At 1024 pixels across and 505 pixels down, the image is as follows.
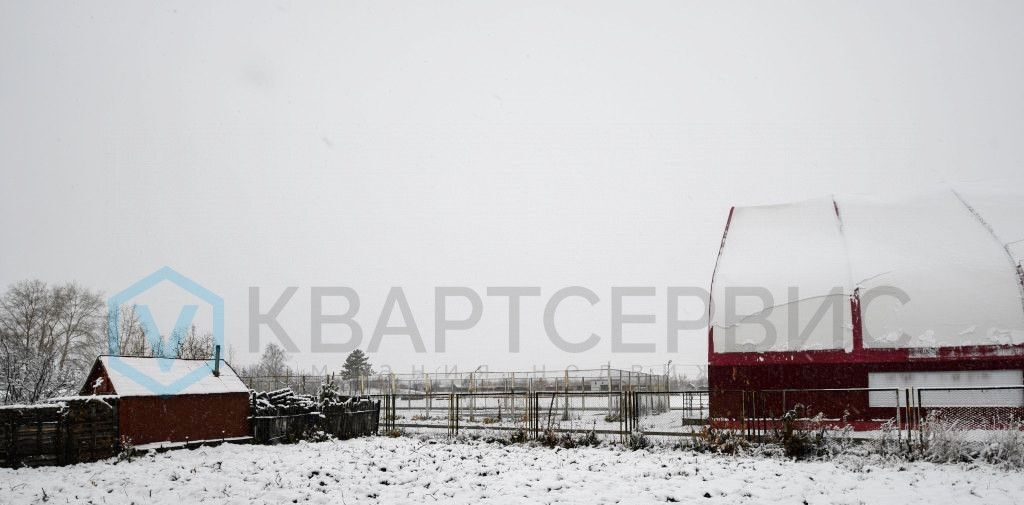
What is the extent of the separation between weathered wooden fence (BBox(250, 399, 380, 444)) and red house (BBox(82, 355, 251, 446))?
0.65m

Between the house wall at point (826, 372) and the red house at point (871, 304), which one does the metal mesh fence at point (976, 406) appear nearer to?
the red house at point (871, 304)

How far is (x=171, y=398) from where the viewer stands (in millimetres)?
17141

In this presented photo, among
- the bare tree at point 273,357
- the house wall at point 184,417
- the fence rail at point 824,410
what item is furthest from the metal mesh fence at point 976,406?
the bare tree at point 273,357

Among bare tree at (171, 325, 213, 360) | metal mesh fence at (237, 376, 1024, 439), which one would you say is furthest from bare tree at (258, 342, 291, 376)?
metal mesh fence at (237, 376, 1024, 439)

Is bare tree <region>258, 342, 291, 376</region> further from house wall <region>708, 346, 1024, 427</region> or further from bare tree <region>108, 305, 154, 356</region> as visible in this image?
house wall <region>708, 346, 1024, 427</region>

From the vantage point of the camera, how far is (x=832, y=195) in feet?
79.3

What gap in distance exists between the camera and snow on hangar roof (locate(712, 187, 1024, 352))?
19281 mm

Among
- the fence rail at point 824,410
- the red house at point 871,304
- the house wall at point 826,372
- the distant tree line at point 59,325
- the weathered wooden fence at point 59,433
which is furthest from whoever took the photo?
the distant tree line at point 59,325

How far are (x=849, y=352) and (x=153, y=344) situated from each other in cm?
6171

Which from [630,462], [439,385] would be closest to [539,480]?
[630,462]

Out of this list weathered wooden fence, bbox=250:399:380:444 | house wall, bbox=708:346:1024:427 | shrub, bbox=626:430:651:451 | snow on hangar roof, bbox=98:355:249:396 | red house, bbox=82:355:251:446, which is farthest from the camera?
house wall, bbox=708:346:1024:427

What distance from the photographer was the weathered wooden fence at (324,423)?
18.5 m

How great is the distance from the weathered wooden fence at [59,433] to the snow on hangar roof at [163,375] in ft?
3.34

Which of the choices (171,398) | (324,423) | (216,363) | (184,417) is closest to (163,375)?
(171,398)
